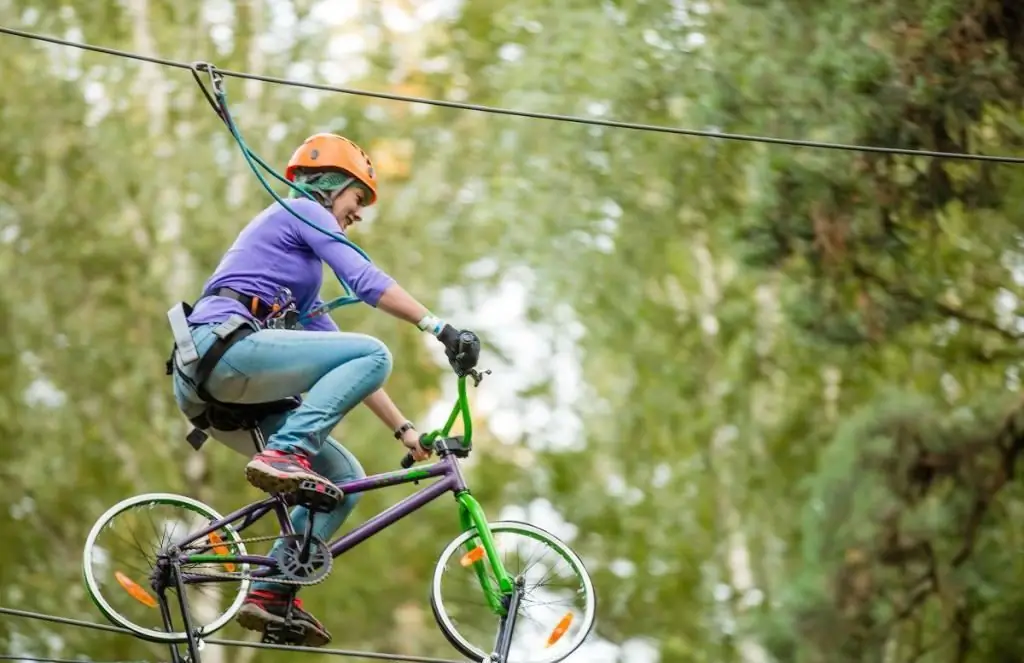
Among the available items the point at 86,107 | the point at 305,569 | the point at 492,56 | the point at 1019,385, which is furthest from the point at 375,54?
the point at 305,569

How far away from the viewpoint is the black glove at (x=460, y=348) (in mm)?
6682

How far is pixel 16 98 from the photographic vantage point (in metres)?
19.2

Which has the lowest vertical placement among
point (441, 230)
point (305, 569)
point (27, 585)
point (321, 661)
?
point (321, 661)

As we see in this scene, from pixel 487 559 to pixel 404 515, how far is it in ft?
1.31

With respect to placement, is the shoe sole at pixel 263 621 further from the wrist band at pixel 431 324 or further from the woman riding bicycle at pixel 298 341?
the wrist band at pixel 431 324

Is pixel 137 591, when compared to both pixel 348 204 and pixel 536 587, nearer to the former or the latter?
pixel 536 587

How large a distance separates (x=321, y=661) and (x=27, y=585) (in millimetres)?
5215

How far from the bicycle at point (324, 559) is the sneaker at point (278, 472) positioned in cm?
6

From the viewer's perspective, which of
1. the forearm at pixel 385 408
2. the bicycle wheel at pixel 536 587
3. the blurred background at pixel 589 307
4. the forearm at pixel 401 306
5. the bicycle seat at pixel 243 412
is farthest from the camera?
the blurred background at pixel 589 307

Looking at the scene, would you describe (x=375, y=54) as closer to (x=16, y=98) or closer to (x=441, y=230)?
(x=441, y=230)

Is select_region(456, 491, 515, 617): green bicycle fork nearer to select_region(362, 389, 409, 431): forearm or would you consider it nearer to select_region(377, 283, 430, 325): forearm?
select_region(362, 389, 409, 431): forearm

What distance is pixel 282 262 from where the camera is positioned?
7.04 m

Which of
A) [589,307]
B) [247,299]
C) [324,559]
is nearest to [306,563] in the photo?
[324,559]

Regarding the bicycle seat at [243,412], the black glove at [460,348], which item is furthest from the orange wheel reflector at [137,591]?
the black glove at [460,348]
